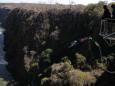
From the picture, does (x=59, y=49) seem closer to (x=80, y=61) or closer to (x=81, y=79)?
(x=80, y=61)

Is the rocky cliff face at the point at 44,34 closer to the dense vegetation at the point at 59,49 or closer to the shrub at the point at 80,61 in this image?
the dense vegetation at the point at 59,49

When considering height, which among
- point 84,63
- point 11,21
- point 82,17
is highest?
point 82,17

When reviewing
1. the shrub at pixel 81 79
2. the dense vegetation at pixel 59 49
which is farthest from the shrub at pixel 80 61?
the shrub at pixel 81 79

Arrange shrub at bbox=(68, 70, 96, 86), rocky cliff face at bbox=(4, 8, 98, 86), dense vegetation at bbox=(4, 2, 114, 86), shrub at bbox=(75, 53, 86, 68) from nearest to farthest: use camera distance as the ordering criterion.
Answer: shrub at bbox=(68, 70, 96, 86) → dense vegetation at bbox=(4, 2, 114, 86) → shrub at bbox=(75, 53, 86, 68) → rocky cliff face at bbox=(4, 8, 98, 86)

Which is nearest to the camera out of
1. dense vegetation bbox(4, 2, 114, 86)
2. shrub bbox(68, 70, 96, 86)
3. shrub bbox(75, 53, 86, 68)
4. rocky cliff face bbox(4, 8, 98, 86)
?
shrub bbox(68, 70, 96, 86)

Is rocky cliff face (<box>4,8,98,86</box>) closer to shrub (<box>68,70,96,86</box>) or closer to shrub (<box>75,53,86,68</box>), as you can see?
shrub (<box>75,53,86,68</box>)

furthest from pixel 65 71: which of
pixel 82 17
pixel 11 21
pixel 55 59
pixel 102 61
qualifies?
pixel 11 21

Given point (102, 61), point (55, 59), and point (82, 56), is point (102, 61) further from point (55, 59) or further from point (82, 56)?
point (55, 59)

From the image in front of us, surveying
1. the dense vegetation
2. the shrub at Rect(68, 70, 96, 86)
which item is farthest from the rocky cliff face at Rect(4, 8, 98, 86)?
the shrub at Rect(68, 70, 96, 86)
